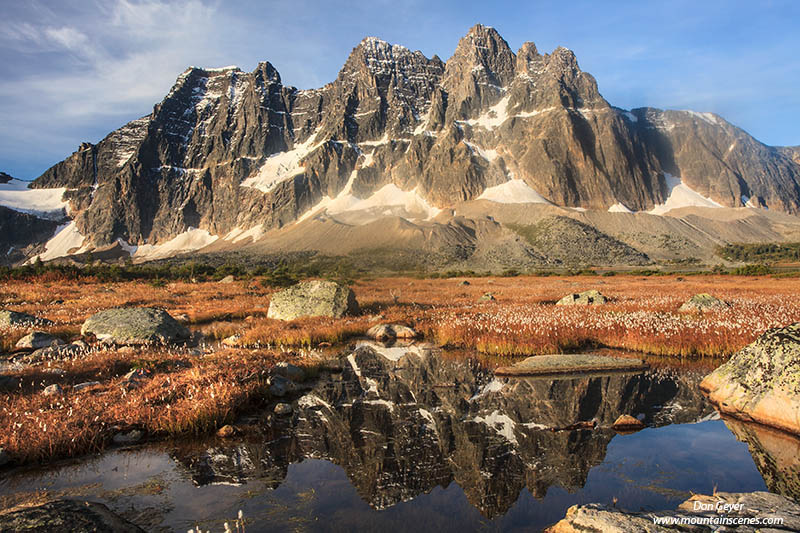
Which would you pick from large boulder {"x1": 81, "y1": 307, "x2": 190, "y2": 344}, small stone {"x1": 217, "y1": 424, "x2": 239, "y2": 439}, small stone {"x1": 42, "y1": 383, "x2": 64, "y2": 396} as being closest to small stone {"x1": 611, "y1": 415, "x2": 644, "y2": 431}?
small stone {"x1": 217, "y1": 424, "x2": 239, "y2": 439}

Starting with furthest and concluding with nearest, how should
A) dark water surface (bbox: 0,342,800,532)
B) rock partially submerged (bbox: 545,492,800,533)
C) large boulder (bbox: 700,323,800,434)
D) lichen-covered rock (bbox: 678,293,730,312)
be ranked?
1. lichen-covered rock (bbox: 678,293,730,312)
2. large boulder (bbox: 700,323,800,434)
3. dark water surface (bbox: 0,342,800,532)
4. rock partially submerged (bbox: 545,492,800,533)

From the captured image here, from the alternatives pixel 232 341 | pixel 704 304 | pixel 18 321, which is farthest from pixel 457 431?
pixel 18 321

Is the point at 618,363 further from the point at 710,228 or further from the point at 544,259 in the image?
the point at 710,228

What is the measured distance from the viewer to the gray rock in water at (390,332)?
20.9m

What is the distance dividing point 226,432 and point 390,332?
12844 millimetres

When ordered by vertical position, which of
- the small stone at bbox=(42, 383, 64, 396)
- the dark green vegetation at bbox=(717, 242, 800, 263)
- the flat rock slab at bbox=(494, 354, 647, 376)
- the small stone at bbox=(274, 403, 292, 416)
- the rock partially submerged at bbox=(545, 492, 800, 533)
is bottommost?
the small stone at bbox=(274, 403, 292, 416)

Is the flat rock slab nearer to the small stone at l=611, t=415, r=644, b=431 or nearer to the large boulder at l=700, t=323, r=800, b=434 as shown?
the large boulder at l=700, t=323, r=800, b=434

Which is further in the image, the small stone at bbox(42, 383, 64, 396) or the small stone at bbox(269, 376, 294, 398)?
the small stone at bbox(269, 376, 294, 398)

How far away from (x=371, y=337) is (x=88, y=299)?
82.8 feet

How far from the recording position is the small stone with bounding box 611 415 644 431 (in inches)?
350

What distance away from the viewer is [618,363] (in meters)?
13.9

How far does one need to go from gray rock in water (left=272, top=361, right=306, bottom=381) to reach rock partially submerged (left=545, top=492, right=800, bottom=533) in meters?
9.26

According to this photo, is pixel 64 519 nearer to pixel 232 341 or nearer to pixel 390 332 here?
pixel 232 341

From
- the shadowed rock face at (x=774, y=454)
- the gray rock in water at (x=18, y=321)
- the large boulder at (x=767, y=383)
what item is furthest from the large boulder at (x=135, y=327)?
the large boulder at (x=767, y=383)
